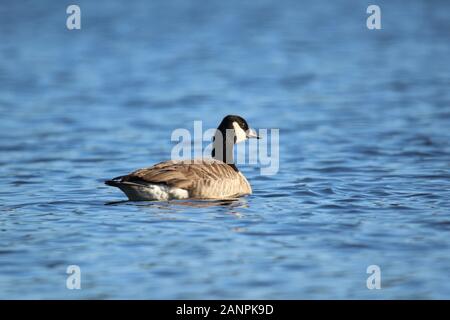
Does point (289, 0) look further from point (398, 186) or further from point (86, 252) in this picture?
point (86, 252)

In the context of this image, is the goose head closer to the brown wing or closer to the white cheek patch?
the white cheek patch

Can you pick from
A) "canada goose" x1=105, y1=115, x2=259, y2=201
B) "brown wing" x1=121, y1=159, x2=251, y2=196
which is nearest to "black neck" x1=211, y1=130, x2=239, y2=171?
"canada goose" x1=105, y1=115, x2=259, y2=201

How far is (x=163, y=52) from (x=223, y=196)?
776 inches

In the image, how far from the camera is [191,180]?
509 inches

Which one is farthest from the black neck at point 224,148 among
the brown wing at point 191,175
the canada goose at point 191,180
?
the brown wing at point 191,175

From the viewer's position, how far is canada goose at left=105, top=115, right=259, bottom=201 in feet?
40.9

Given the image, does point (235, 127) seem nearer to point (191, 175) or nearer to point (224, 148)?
point (224, 148)

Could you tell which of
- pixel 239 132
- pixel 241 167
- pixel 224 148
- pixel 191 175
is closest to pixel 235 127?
pixel 239 132

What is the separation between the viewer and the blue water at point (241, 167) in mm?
9742

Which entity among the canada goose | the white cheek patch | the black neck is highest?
the white cheek patch

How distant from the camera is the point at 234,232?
11.2 metres

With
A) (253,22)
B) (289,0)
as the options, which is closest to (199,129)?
(253,22)

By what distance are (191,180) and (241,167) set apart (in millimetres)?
4123

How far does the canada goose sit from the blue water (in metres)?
0.22
